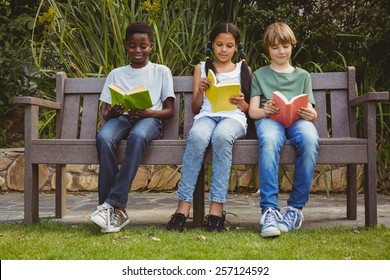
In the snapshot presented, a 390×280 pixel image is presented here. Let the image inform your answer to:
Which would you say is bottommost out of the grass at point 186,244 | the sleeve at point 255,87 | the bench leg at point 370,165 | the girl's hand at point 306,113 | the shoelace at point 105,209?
the grass at point 186,244

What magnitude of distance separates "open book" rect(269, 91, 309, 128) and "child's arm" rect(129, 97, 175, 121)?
65 centimetres

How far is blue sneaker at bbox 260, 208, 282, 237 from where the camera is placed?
3.06 metres

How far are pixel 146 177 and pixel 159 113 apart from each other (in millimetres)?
1980

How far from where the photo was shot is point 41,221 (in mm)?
3650

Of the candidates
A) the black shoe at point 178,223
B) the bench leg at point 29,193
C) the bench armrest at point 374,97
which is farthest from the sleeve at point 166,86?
the bench armrest at point 374,97

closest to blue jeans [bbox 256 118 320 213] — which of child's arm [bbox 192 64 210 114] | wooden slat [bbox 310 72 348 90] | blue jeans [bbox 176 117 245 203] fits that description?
blue jeans [bbox 176 117 245 203]

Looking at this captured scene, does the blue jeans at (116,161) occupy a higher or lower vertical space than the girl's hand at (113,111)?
lower

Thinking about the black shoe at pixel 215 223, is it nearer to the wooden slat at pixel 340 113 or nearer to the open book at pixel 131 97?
the open book at pixel 131 97

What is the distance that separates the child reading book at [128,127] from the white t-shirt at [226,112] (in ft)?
0.67

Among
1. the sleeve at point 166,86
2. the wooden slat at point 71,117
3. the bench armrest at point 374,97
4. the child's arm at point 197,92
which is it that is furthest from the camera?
the wooden slat at point 71,117

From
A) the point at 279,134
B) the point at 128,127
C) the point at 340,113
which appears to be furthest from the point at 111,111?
the point at 340,113

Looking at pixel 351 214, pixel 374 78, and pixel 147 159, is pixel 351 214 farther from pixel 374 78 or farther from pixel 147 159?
pixel 374 78

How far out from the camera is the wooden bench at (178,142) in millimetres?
3352

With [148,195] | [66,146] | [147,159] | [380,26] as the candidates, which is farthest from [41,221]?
[380,26]
